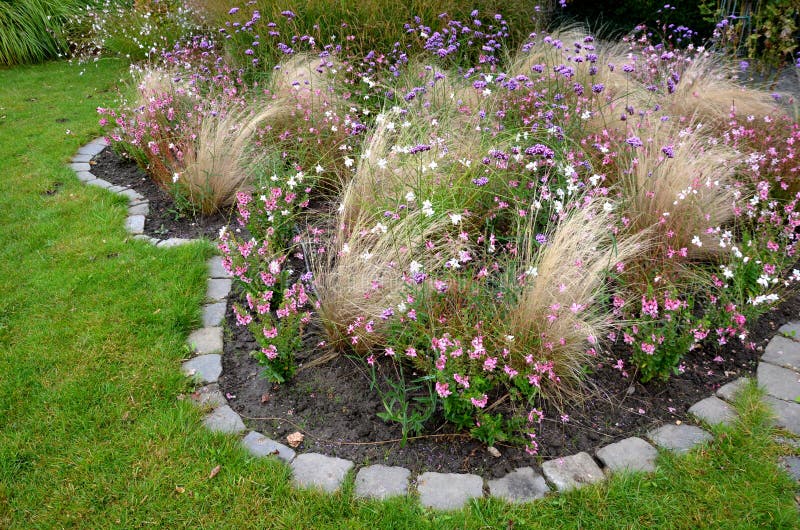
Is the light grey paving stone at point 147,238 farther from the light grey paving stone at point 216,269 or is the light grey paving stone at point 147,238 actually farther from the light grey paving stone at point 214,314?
the light grey paving stone at point 214,314

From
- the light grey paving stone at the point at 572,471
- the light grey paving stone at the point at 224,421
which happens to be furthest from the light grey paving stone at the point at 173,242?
the light grey paving stone at the point at 572,471

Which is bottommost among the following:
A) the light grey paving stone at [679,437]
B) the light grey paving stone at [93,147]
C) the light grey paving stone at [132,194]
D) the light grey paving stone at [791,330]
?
the light grey paving stone at [679,437]

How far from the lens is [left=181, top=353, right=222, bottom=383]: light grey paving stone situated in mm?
Result: 2508

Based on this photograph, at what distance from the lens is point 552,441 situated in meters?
2.18

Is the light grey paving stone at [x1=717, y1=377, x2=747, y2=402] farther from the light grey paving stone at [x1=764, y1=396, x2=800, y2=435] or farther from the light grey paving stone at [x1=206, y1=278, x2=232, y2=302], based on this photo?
the light grey paving stone at [x1=206, y1=278, x2=232, y2=302]

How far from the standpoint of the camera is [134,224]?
3744 millimetres

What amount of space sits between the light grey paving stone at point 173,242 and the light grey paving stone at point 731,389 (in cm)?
305

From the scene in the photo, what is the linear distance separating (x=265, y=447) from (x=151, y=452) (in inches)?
17.4

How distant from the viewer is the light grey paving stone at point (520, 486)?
1.96 metres

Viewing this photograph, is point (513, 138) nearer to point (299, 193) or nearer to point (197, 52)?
point (299, 193)

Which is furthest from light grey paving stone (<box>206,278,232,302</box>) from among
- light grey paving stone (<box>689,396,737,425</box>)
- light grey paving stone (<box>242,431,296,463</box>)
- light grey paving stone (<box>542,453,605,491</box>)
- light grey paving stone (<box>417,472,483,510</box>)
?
light grey paving stone (<box>689,396,737,425</box>)

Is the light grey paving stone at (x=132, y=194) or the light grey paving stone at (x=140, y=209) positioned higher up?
the light grey paving stone at (x=132, y=194)

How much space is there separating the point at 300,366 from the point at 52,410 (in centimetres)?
105

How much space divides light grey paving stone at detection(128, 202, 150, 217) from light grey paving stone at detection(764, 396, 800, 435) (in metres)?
3.81
